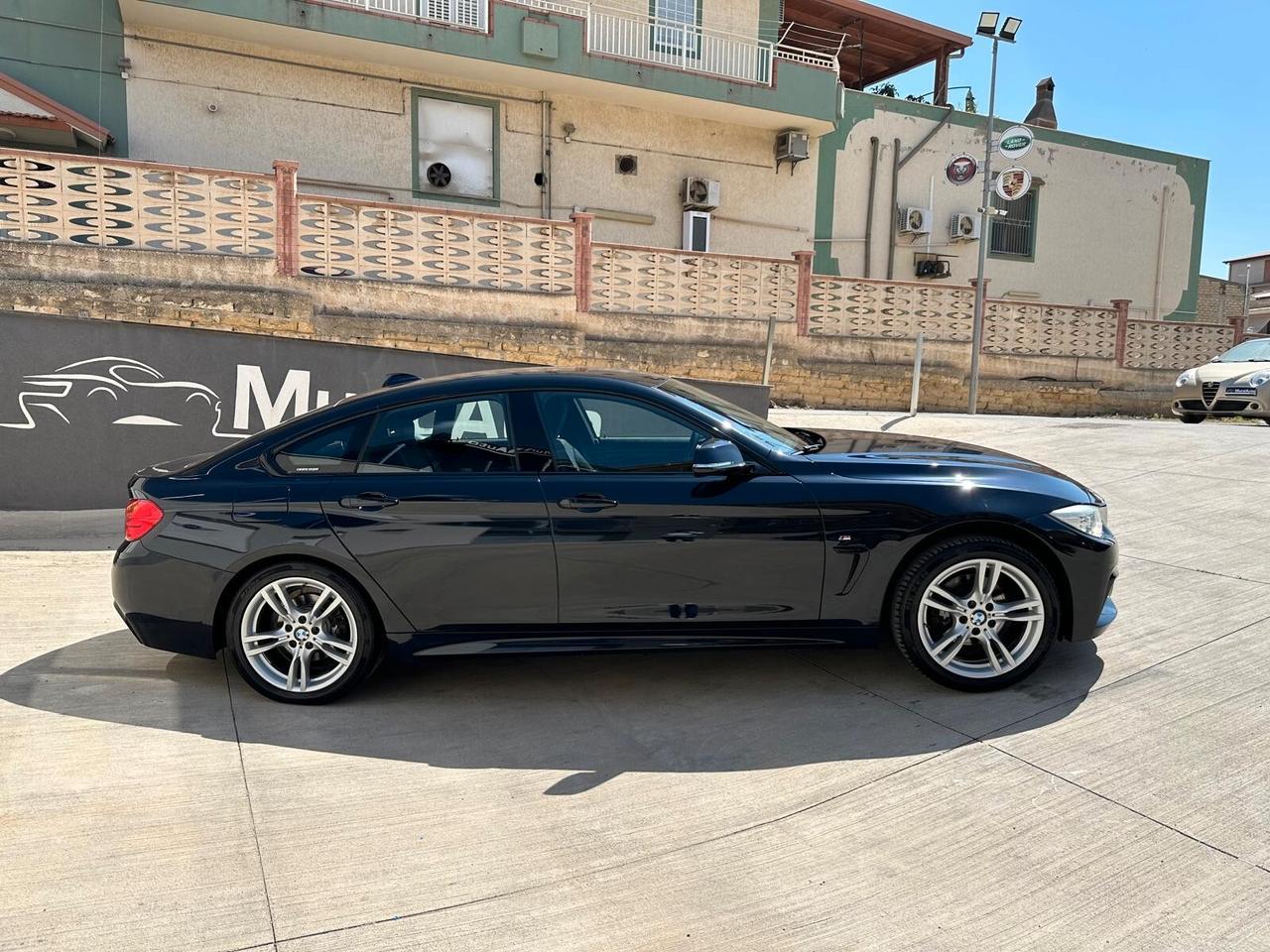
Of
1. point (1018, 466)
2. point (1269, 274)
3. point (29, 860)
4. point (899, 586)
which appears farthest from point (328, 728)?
point (1269, 274)

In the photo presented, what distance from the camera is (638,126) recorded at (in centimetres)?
1920

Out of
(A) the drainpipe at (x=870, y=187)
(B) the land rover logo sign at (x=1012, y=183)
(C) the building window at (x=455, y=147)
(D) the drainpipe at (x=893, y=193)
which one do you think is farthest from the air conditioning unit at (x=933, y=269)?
(C) the building window at (x=455, y=147)

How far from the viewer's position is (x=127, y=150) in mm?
15344

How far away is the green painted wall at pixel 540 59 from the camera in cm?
1488

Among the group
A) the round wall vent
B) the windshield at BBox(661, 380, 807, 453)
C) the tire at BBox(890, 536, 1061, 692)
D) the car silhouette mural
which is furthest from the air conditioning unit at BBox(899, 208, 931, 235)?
the tire at BBox(890, 536, 1061, 692)

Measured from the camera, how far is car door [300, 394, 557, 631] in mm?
4016

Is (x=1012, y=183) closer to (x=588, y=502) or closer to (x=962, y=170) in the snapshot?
(x=962, y=170)

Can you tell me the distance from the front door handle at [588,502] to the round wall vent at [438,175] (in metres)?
15.1

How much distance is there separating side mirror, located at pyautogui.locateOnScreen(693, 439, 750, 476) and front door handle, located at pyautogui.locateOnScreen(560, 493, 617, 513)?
1.34 feet

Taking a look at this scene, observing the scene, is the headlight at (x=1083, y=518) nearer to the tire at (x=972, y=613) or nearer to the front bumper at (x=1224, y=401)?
the tire at (x=972, y=613)

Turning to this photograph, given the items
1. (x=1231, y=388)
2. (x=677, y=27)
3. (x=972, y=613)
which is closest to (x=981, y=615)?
(x=972, y=613)

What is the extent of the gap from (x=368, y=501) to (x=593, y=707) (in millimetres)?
1370

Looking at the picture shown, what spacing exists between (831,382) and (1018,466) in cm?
1419

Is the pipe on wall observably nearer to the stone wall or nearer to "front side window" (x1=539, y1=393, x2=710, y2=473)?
the stone wall
